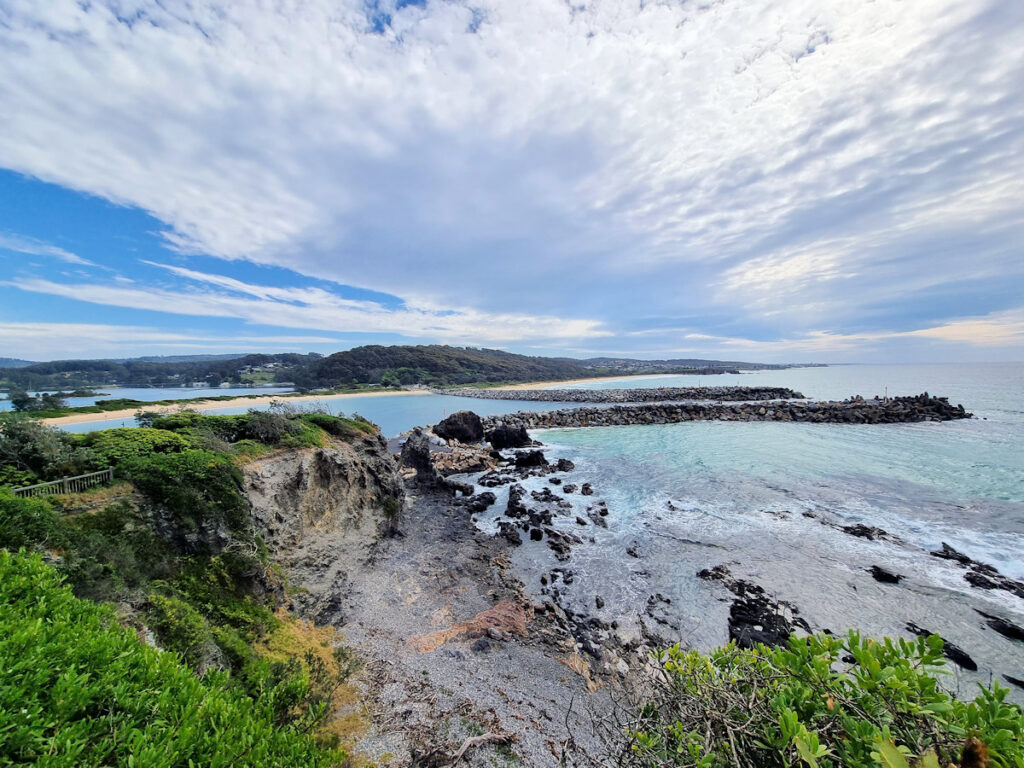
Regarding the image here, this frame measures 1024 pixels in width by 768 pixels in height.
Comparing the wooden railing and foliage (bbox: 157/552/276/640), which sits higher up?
the wooden railing

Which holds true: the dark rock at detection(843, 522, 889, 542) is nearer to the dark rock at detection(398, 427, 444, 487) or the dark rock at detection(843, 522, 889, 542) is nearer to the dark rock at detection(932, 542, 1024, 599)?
the dark rock at detection(932, 542, 1024, 599)

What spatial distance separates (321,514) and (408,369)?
8425 centimetres

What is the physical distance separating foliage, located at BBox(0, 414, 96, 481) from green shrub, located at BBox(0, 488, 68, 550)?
1949 millimetres

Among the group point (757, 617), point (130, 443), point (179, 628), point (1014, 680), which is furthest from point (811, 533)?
point (130, 443)

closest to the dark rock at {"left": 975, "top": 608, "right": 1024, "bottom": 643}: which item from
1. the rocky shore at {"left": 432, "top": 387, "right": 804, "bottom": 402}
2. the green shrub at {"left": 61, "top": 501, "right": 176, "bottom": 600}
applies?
the green shrub at {"left": 61, "top": 501, "right": 176, "bottom": 600}

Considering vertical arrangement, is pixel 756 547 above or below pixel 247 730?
below

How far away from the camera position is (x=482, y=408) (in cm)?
5284

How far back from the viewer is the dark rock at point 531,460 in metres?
23.8

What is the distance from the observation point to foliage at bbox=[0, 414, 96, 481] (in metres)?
6.66

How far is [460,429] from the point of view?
103ft

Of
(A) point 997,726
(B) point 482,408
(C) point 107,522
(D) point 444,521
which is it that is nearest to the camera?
(A) point 997,726

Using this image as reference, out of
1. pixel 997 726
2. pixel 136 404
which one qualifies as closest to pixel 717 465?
pixel 997 726

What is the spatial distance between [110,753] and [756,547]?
14.9 m

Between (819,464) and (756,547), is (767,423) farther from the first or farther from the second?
(756,547)
